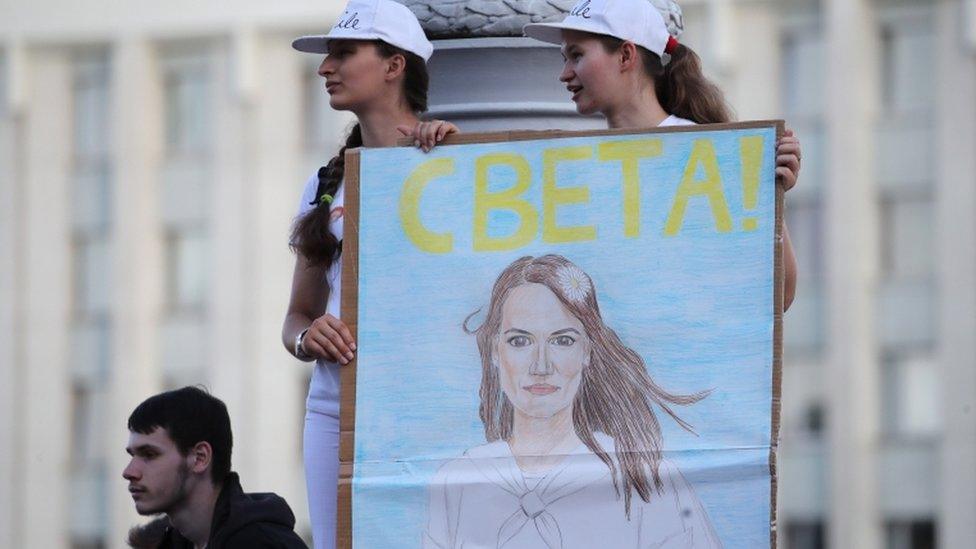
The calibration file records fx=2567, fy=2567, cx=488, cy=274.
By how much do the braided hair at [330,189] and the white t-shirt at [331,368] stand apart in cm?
2

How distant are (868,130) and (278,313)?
914 cm

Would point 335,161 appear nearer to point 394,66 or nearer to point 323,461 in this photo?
point 394,66

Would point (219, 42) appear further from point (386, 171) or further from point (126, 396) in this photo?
point (386, 171)

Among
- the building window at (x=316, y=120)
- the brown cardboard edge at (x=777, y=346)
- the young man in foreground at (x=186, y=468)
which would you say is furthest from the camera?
the building window at (x=316, y=120)

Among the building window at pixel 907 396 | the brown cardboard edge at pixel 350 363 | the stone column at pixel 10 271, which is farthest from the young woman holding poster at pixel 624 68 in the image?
the stone column at pixel 10 271

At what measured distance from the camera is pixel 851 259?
3406 centimetres

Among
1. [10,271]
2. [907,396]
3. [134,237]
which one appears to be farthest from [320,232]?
[10,271]

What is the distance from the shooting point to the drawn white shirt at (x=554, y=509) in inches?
207

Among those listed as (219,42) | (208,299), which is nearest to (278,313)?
(208,299)

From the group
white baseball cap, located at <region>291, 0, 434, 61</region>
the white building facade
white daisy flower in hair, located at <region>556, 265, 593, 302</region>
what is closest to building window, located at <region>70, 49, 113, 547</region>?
the white building facade

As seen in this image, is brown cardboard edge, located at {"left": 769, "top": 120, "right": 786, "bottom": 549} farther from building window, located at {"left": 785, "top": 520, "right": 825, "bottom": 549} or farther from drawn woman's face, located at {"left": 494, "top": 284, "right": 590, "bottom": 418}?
building window, located at {"left": 785, "top": 520, "right": 825, "bottom": 549}

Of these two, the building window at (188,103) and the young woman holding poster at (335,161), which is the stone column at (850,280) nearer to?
the building window at (188,103)

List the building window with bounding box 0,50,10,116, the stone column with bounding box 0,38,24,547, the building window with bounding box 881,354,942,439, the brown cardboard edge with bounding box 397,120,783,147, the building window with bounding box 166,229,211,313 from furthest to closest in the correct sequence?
the building window with bounding box 0,50,10,116 < the stone column with bounding box 0,38,24,547 < the building window with bounding box 166,229,211,313 < the building window with bounding box 881,354,942,439 < the brown cardboard edge with bounding box 397,120,783,147

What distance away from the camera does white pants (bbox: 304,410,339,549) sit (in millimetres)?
5926
